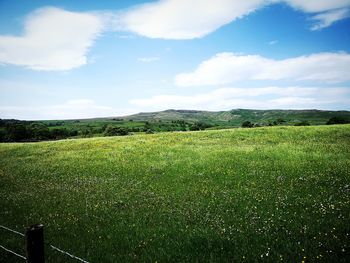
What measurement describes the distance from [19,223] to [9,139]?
4120 inches

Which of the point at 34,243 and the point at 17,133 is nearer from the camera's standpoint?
the point at 34,243

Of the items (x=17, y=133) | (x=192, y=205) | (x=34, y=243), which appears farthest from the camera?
(x=17, y=133)

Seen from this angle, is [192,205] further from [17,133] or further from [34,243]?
[17,133]

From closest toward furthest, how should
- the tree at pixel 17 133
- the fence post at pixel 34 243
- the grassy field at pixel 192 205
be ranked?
1. the fence post at pixel 34 243
2. the grassy field at pixel 192 205
3. the tree at pixel 17 133

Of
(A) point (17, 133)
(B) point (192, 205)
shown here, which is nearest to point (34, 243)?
(B) point (192, 205)

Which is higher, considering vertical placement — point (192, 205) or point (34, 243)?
point (34, 243)

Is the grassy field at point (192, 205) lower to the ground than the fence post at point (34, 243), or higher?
lower

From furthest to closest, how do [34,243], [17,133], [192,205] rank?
[17,133] < [192,205] < [34,243]

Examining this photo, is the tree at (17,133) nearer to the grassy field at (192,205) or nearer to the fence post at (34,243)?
the grassy field at (192,205)

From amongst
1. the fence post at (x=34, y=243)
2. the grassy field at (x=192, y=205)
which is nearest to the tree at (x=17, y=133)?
the grassy field at (x=192, y=205)

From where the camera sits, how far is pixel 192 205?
16.6 metres

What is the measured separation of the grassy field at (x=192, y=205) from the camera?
428 inches

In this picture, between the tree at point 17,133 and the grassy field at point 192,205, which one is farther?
the tree at point 17,133

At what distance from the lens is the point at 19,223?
1497 centimetres
